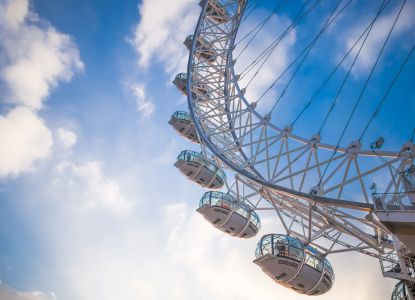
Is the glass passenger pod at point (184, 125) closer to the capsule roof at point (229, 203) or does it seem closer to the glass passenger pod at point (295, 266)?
the capsule roof at point (229, 203)

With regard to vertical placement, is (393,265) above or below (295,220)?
below

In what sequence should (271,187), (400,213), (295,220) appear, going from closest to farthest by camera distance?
(400,213), (271,187), (295,220)

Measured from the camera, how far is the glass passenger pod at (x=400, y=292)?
16891mm

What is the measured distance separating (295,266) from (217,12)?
77.4 feet

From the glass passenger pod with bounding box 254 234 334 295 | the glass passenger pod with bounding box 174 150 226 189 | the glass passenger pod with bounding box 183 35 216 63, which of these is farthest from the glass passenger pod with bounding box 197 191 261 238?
the glass passenger pod with bounding box 183 35 216 63

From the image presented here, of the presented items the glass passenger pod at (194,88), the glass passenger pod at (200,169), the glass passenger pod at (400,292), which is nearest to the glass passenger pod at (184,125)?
the glass passenger pod at (194,88)

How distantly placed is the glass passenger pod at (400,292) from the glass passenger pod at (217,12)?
2414 cm

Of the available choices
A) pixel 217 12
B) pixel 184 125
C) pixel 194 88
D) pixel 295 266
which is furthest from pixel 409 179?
pixel 217 12

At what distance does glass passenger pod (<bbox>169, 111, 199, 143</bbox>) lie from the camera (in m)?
31.1

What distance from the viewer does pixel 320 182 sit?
16.0 meters

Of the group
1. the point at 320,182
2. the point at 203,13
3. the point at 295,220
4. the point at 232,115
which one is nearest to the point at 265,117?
the point at 232,115

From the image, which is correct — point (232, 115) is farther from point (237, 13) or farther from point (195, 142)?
point (237, 13)

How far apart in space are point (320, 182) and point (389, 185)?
2881 mm

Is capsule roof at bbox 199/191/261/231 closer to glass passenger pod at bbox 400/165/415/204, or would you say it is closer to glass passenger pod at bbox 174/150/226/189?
glass passenger pod at bbox 174/150/226/189
